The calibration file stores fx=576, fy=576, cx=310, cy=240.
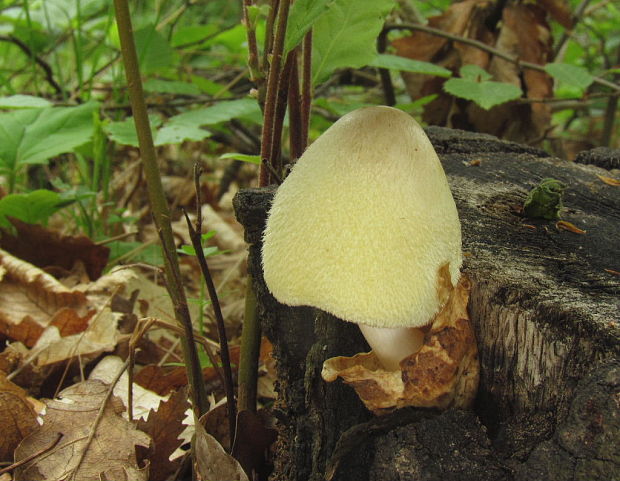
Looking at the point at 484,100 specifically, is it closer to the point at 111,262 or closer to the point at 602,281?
the point at 602,281

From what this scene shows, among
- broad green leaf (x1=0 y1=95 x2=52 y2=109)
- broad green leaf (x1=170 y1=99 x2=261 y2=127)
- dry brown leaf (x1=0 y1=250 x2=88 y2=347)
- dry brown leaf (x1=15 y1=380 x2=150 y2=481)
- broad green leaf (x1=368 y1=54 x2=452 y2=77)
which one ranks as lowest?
dry brown leaf (x1=0 y1=250 x2=88 y2=347)

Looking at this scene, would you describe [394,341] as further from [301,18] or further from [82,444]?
[82,444]

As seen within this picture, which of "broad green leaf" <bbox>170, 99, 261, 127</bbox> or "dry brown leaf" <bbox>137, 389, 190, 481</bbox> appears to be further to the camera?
"broad green leaf" <bbox>170, 99, 261, 127</bbox>

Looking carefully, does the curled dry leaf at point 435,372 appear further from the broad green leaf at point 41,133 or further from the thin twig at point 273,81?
the broad green leaf at point 41,133

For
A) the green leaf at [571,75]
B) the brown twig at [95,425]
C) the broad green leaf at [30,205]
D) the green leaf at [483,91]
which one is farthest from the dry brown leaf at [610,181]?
the broad green leaf at [30,205]

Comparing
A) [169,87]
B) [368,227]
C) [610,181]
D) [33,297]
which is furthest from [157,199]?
[169,87]

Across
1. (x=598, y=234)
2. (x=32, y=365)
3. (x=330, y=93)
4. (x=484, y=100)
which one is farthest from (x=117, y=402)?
(x=330, y=93)

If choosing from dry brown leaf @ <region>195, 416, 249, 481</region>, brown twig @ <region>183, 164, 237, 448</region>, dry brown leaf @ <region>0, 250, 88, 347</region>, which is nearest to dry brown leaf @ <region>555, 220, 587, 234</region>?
brown twig @ <region>183, 164, 237, 448</region>

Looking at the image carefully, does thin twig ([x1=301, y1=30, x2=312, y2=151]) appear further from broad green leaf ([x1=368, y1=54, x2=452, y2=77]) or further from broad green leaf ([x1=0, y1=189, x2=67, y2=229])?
broad green leaf ([x1=0, y1=189, x2=67, y2=229])
